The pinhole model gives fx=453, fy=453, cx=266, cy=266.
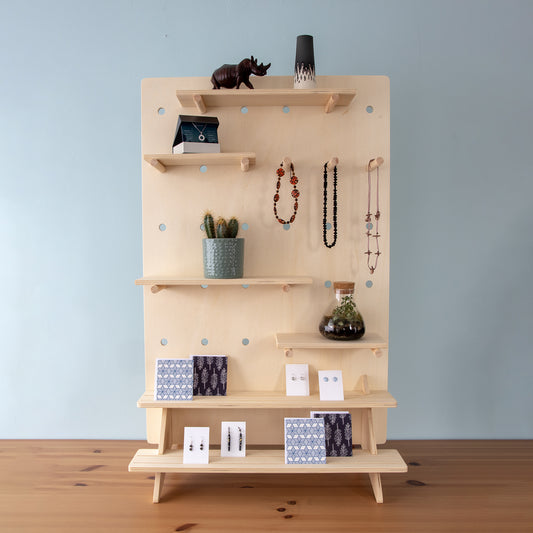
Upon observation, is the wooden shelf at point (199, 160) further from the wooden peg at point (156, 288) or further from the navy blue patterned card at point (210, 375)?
the navy blue patterned card at point (210, 375)

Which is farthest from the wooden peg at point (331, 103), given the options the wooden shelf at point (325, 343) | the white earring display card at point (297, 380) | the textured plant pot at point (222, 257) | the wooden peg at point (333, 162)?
the white earring display card at point (297, 380)

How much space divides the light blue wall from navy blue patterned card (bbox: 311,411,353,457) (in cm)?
54

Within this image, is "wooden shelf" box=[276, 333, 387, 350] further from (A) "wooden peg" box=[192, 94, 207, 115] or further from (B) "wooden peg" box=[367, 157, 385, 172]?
(A) "wooden peg" box=[192, 94, 207, 115]

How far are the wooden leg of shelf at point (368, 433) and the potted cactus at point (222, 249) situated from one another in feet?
Answer: 2.41

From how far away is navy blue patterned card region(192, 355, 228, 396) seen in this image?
5.71 ft

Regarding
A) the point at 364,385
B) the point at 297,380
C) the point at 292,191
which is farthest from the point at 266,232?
the point at 364,385

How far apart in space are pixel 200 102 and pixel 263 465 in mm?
1324

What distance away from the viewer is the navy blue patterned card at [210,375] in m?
1.74

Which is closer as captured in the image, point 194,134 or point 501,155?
point 194,134

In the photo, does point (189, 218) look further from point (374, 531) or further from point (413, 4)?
point (413, 4)

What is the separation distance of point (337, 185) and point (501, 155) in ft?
2.95

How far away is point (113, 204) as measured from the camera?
7.04 feet

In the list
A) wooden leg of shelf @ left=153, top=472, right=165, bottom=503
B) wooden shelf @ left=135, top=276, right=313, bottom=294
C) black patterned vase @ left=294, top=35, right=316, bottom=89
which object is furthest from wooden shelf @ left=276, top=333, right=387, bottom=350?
black patterned vase @ left=294, top=35, right=316, bottom=89

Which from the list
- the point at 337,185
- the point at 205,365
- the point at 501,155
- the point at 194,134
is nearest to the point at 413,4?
the point at 501,155
